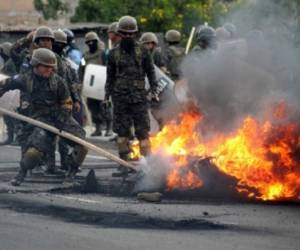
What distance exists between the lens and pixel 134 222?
10.1 m

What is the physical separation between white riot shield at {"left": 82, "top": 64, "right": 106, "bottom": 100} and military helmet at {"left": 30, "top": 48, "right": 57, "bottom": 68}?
21.3 ft

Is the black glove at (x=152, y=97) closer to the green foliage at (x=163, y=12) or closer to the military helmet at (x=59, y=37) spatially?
the military helmet at (x=59, y=37)

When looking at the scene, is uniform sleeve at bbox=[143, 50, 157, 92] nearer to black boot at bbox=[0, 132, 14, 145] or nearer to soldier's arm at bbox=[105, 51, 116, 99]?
soldier's arm at bbox=[105, 51, 116, 99]

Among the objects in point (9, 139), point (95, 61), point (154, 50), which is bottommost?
point (9, 139)

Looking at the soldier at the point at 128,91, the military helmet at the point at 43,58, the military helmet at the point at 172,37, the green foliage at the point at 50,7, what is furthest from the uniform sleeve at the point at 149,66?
the green foliage at the point at 50,7

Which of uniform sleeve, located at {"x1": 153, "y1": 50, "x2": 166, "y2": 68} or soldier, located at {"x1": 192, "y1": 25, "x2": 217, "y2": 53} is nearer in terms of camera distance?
soldier, located at {"x1": 192, "y1": 25, "x2": 217, "y2": 53}

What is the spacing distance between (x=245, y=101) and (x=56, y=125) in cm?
235

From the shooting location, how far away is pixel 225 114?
504 inches

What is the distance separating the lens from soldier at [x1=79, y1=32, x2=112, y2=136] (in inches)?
757

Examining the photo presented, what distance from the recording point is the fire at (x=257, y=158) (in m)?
11.5

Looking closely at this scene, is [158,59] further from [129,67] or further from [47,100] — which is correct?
[47,100]

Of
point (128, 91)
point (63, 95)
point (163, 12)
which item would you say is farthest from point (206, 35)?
point (163, 12)

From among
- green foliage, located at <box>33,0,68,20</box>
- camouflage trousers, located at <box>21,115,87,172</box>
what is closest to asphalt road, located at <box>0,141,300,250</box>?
camouflage trousers, located at <box>21,115,87,172</box>

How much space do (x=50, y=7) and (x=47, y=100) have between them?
19102mm
